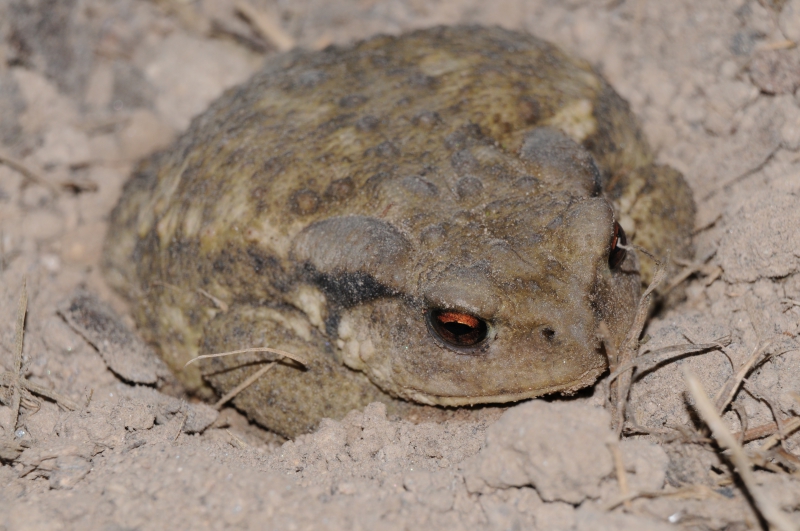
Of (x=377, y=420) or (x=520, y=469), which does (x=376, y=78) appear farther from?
(x=520, y=469)

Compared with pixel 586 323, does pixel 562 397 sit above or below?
below

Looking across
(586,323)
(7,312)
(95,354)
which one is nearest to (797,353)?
(586,323)

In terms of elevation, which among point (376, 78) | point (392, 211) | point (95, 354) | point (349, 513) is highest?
point (376, 78)

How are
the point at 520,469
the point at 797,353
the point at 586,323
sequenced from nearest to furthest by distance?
the point at 520,469
the point at 586,323
the point at 797,353

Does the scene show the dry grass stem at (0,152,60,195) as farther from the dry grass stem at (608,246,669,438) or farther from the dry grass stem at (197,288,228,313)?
the dry grass stem at (608,246,669,438)

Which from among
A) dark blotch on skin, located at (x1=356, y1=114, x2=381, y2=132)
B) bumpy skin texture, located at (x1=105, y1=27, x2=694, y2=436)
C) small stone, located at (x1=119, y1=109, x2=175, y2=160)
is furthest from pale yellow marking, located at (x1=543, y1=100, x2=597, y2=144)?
small stone, located at (x1=119, y1=109, x2=175, y2=160)

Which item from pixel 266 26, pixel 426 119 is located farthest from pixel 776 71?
pixel 266 26
